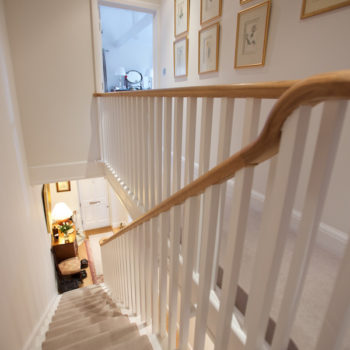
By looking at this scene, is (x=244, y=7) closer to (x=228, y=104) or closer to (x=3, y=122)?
(x=228, y=104)

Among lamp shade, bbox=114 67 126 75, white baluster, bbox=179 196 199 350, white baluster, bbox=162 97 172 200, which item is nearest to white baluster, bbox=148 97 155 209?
white baluster, bbox=162 97 172 200

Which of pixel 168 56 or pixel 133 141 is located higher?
pixel 168 56

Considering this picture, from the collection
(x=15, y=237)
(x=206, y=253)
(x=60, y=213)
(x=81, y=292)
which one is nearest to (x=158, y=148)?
(x=206, y=253)

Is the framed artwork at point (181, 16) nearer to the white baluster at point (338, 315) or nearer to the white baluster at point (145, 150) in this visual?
the white baluster at point (145, 150)

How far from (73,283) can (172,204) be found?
509 cm

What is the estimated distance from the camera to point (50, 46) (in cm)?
316

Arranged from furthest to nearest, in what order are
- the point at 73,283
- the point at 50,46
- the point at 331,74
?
the point at 73,283
the point at 50,46
the point at 331,74

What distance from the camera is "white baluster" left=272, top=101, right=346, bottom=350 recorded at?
Result: 1.36 ft

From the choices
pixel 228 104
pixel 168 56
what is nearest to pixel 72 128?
pixel 168 56

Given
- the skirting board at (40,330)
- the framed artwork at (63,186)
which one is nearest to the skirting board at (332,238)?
the skirting board at (40,330)

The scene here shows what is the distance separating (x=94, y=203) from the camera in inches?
279

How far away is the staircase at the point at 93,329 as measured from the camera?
67.2 inches

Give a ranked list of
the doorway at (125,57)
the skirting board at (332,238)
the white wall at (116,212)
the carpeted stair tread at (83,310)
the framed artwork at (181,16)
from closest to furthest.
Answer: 1. the skirting board at (332,238)
2. the carpeted stair tread at (83,310)
3. the framed artwork at (181,16)
4. the doorway at (125,57)
5. the white wall at (116,212)

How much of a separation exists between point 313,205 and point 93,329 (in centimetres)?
219
